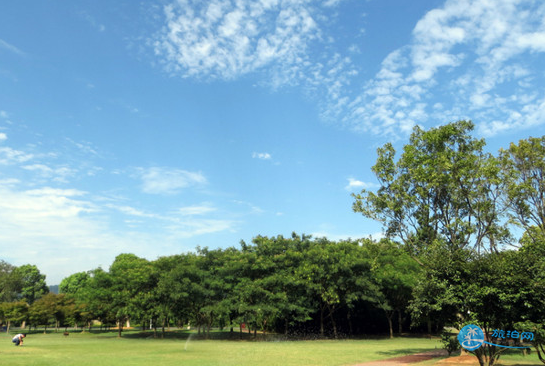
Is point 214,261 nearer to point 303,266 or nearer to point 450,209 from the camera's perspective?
point 303,266

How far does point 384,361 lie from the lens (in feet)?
75.6

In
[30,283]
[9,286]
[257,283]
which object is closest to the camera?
[257,283]

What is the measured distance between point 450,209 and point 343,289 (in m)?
18.3

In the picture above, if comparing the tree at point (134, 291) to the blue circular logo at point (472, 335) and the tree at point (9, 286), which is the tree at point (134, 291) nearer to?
the blue circular logo at point (472, 335)

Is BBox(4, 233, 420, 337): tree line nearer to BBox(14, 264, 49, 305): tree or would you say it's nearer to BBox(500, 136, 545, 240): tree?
BBox(500, 136, 545, 240): tree

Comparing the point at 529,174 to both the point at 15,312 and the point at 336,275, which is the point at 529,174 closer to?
the point at 336,275

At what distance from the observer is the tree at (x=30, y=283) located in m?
101

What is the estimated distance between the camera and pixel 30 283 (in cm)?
10331

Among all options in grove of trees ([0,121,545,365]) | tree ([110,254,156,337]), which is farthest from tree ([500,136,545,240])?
tree ([110,254,156,337])

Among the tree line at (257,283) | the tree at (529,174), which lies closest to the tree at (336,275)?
the tree line at (257,283)

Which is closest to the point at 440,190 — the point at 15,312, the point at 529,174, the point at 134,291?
the point at 529,174

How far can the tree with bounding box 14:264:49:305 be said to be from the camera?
331ft

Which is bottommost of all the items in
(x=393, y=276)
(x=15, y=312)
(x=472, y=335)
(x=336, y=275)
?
(x=15, y=312)

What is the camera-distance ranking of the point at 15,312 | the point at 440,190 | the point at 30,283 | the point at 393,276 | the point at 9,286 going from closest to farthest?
the point at 440,190 → the point at 393,276 → the point at 15,312 → the point at 9,286 → the point at 30,283
